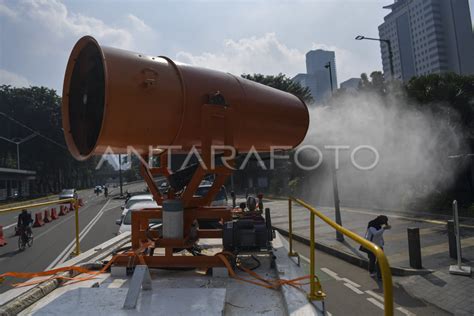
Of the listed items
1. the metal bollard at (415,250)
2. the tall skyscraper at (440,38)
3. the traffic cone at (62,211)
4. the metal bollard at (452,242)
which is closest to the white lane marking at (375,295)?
the metal bollard at (415,250)

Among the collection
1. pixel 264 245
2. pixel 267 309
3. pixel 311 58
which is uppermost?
pixel 311 58

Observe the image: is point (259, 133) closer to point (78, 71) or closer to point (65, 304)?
point (78, 71)

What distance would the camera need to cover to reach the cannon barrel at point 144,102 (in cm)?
298

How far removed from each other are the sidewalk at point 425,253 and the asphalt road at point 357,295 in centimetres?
29

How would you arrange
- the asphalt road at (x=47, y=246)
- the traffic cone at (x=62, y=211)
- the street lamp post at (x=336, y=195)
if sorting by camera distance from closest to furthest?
the asphalt road at (x=47, y=246), the street lamp post at (x=336, y=195), the traffic cone at (x=62, y=211)

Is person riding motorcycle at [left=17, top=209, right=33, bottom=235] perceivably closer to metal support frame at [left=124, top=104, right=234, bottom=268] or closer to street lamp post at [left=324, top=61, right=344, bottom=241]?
metal support frame at [left=124, top=104, right=234, bottom=268]

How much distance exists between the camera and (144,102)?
307 centimetres

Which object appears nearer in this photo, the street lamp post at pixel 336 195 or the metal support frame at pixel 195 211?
the metal support frame at pixel 195 211

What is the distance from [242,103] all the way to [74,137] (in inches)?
71.5

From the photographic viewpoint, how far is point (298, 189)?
28.2 metres

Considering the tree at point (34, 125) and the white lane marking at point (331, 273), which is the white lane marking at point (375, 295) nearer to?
the white lane marking at point (331, 273)

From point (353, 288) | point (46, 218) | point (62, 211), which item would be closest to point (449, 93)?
point (353, 288)

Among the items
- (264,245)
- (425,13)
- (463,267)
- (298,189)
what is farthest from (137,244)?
(425,13)

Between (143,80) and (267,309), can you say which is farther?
(143,80)
